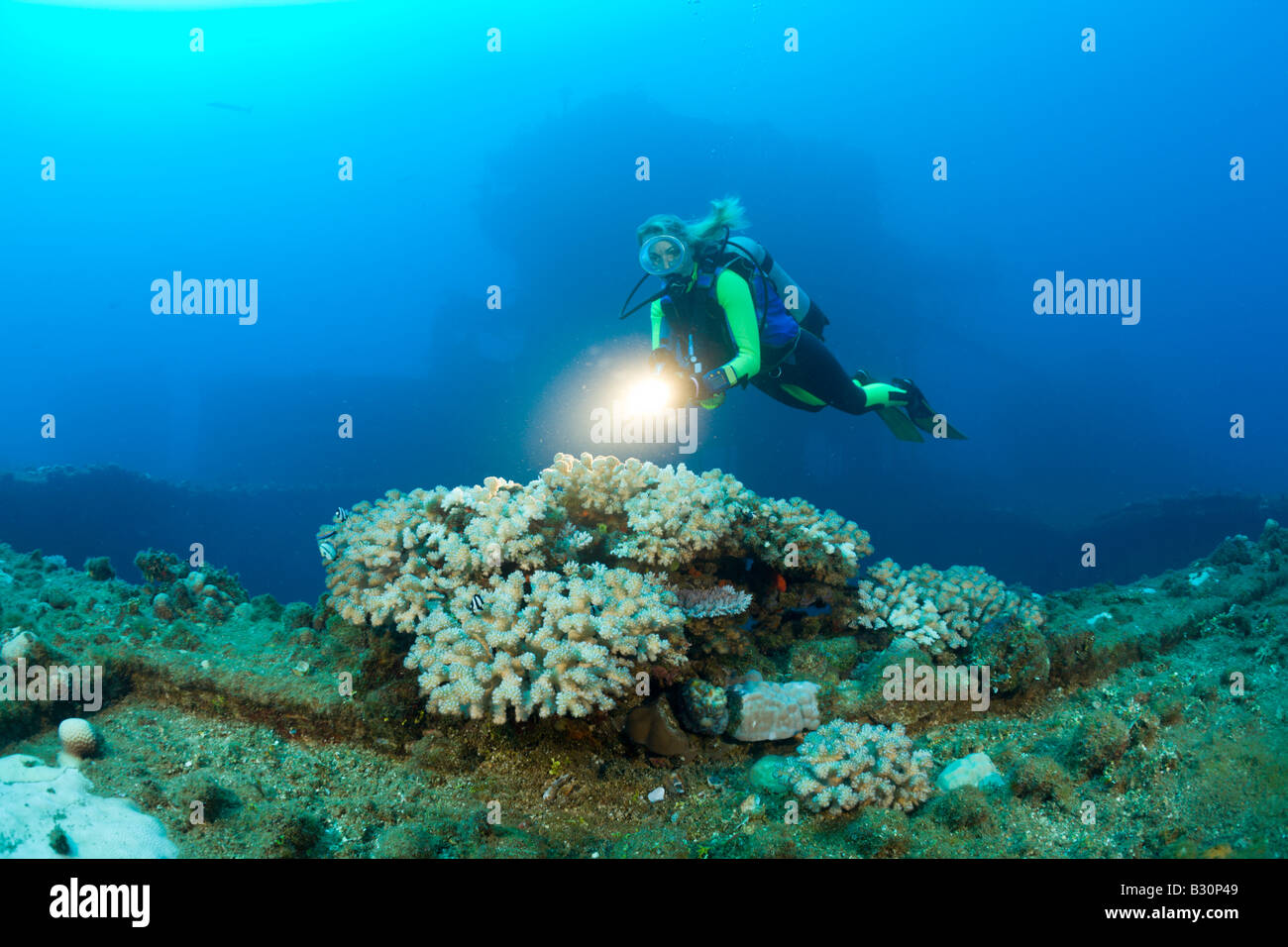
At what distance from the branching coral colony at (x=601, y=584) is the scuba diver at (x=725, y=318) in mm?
1590

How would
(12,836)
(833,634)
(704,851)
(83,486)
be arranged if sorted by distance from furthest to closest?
1. (83,486)
2. (833,634)
3. (704,851)
4. (12,836)

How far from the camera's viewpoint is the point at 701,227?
734cm

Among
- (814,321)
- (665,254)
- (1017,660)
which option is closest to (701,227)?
(665,254)

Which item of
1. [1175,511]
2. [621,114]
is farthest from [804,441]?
[621,114]

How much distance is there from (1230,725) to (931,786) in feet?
7.07

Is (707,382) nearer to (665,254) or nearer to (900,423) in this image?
(665,254)

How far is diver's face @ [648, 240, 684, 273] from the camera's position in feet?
22.4

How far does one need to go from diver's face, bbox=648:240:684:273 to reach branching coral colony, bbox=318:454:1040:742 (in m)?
2.72

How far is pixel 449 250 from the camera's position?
64.4 m

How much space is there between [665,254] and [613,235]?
50.8 m

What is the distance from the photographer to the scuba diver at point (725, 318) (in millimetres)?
6781

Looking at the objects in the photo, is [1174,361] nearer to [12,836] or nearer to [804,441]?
[804,441]

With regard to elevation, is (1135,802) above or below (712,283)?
below

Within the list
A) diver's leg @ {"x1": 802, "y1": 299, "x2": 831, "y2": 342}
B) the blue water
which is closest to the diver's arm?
diver's leg @ {"x1": 802, "y1": 299, "x2": 831, "y2": 342}
